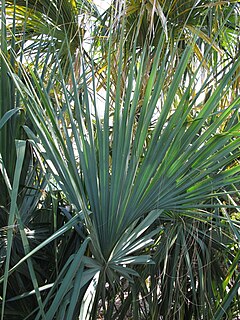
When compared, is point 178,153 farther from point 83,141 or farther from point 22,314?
point 22,314

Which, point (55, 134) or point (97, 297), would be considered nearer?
point (55, 134)

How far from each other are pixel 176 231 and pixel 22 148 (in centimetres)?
77

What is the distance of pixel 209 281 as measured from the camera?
173 centimetres

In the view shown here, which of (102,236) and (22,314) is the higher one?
(102,236)

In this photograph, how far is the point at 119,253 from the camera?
132 centimetres

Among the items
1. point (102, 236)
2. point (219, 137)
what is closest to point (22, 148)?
point (102, 236)

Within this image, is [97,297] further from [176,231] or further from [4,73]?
[4,73]

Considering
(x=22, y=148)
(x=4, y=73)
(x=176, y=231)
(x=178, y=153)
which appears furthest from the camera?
(x=176, y=231)

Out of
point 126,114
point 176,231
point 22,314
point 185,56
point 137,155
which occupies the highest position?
point 185,56

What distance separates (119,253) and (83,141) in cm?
31

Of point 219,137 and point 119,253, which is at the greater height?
point 219,137

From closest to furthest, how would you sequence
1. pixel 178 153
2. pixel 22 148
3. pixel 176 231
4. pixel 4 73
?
pixel 22 148, pixel 178 153, pixel 4 73, pixel 176 231

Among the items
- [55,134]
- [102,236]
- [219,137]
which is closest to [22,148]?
[55,134]

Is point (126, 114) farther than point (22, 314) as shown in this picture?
No
